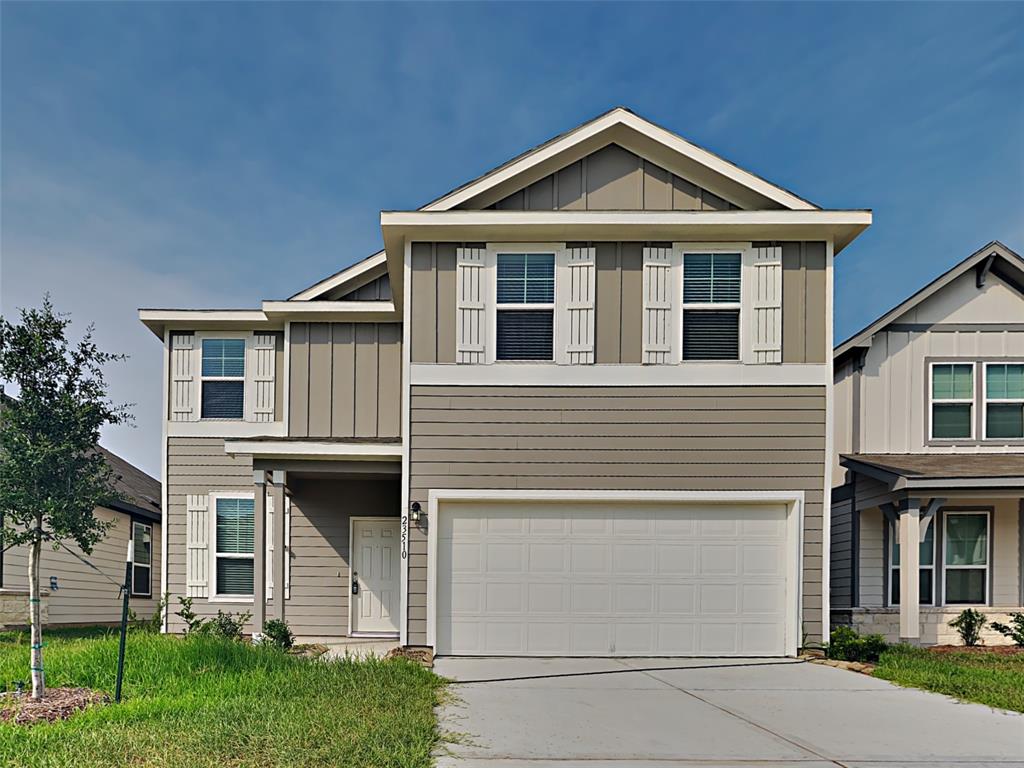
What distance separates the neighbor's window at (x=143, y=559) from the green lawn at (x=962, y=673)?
15.0 metres

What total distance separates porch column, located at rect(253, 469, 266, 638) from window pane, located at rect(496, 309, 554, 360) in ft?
11.9

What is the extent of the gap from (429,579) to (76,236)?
10026mm

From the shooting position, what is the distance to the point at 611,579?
10.5m

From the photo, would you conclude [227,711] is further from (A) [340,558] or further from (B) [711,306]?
(B) [711,306]

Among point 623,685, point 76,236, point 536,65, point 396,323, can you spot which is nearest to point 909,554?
point 623,685

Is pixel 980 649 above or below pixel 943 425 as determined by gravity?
below

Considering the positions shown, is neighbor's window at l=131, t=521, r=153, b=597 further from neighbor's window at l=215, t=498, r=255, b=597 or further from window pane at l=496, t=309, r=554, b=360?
window pane at l=496, t=309, r=554, b=360

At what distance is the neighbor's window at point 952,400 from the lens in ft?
43.1

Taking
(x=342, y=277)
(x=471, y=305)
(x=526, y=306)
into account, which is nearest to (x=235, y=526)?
(x=342, y=277)

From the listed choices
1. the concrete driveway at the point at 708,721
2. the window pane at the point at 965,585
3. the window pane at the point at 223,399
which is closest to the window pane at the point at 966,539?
the window pane at the point at 965,585

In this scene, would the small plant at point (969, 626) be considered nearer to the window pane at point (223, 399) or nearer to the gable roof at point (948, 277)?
the gable roof at point (948, 277)

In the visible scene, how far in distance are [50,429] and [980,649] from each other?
1345cm

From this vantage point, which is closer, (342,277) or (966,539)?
(966,539)

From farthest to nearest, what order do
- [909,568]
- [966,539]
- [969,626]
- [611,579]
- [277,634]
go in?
[966,539] < [969,626] < [909,568] < [611,579] < [277,634]
